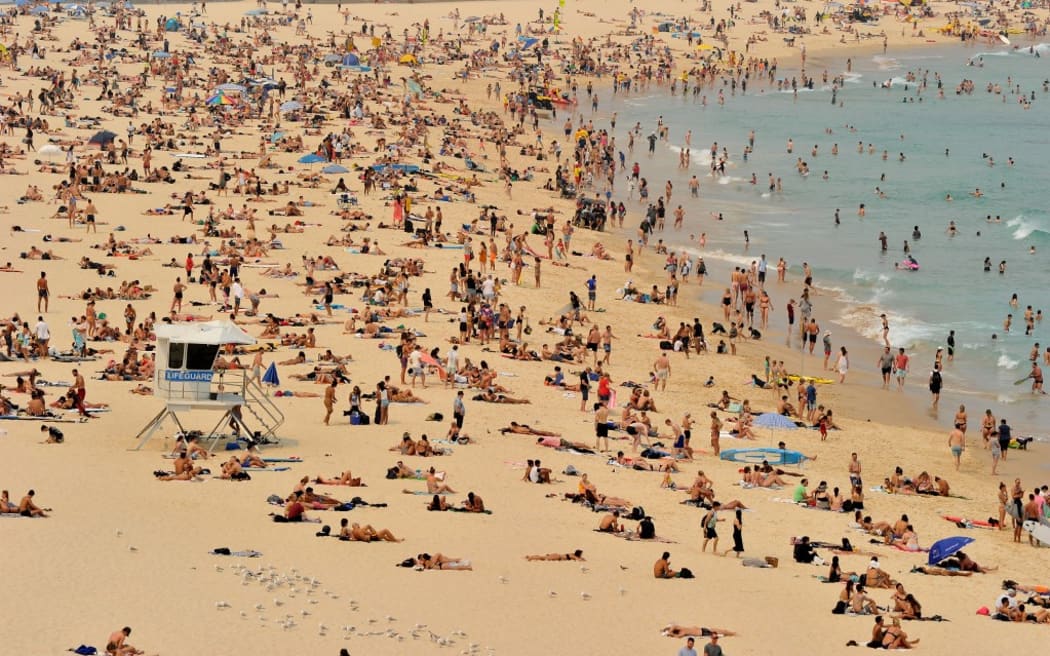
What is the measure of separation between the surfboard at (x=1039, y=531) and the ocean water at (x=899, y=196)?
22.2 ft

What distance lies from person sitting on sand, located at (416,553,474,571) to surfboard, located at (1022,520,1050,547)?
357 inches

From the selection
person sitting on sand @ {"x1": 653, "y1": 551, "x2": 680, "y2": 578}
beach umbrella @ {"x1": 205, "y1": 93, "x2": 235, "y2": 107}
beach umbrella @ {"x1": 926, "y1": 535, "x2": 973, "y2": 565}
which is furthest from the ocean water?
beach umbrella @ {"x1": 205, "y1": 93, "x2": 235, "y2": 107}

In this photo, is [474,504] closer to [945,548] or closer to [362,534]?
[362,534]

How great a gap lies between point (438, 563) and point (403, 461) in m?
4.73

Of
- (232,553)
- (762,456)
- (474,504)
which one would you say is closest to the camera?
(232,553)

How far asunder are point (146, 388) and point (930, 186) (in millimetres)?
39232

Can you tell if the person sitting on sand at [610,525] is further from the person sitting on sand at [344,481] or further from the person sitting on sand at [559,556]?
the person sitting on sand at [344,481]

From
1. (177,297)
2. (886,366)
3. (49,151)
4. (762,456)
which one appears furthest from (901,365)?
(49,151)

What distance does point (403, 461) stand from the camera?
2342cm

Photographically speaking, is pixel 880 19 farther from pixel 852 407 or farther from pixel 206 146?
pixel 852 407

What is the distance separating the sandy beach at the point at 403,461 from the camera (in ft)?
57.0

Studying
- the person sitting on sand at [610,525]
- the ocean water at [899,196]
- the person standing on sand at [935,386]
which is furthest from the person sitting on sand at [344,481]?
the ocean water at [899,196]

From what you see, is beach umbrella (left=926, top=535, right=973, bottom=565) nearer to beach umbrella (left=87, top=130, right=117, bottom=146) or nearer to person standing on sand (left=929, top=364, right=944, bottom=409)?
person standing on sand (left=929, top=364, right=944, bottom=409)

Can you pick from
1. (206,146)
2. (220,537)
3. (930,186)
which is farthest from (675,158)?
(220,537)
